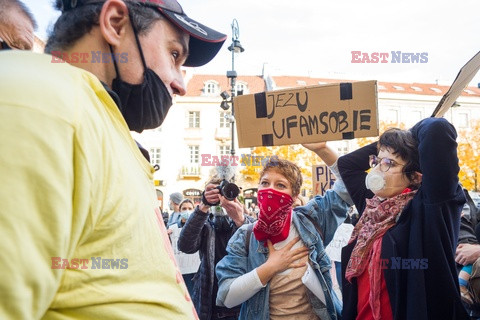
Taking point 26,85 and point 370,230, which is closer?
point 26,85

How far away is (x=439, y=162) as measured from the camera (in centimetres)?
221

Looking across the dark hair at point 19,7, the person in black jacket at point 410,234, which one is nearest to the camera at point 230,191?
the person in black jacket at point 410,234

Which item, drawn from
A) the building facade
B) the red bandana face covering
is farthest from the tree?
the red bandana face covering

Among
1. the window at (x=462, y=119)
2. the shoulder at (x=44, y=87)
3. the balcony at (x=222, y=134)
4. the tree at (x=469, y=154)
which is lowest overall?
the tree at (x=469, y=154)

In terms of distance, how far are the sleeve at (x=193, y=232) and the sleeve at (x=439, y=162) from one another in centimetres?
219

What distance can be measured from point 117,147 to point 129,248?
0.66ft

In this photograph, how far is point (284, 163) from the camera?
3203 mm

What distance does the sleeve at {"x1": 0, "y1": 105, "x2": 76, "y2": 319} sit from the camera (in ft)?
1.71

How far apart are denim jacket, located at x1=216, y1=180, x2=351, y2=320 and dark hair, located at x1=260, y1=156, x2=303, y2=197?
20cm

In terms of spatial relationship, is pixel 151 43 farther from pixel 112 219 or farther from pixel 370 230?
pixel 370 230

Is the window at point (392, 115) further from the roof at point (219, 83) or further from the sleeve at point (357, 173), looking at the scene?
the sleeve at point (357, 173)

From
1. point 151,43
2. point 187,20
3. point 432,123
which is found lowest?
point 432,123

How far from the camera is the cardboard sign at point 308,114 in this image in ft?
9.83

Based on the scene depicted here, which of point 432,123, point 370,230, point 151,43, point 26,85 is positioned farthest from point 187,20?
point 370,230
